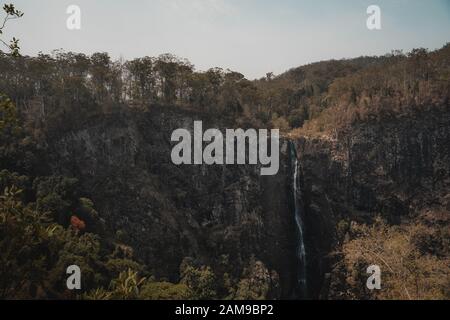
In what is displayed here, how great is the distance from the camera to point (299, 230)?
47.4 meters

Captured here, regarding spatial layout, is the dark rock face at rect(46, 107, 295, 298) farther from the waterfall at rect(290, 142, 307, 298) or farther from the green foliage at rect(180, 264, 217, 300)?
the green foliage at rect(180, 264, 217, 300)

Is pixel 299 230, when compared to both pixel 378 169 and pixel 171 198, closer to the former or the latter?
pixel 378 169

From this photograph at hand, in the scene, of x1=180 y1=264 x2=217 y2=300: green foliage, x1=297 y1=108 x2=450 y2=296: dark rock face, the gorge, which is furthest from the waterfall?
x1=180 y1=264 x2=217 y2=300: green foliage

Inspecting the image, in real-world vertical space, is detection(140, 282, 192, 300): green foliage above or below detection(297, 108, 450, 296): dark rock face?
below

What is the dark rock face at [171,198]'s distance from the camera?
40.6m

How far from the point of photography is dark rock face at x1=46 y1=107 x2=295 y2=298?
40562 mm

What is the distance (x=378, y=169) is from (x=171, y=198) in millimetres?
25753

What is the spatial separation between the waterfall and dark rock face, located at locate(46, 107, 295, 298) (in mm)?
797

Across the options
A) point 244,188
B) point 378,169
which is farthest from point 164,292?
point 378,169

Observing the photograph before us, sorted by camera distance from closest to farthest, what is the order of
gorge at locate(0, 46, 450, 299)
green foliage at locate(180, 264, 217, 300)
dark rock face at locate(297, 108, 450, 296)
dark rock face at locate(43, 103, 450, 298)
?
green foliage at locate(180, 264, 217, 300) < gorge at locate(0, 46, 450, 299) < dark rock face at locate(43, 103, 450, 298) < dark rock face at locate(297, 108, 450, 296)

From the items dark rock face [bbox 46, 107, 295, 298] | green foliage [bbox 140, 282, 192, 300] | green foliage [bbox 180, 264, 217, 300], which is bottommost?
green foliage [bbox 180, 264, 217, 300]
